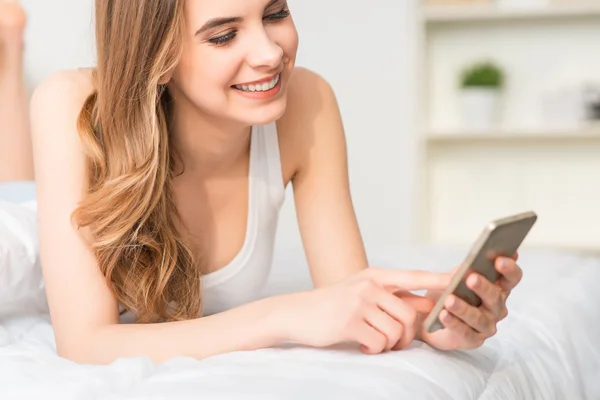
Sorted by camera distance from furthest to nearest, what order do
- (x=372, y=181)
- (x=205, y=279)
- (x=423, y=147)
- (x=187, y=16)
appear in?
(x=372, y=181) < (x=423, y=147) < (x=205, y=279) < (x=187, y=16)

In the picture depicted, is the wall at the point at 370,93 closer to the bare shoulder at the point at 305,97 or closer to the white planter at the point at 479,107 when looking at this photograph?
the white planter at the point at 479,107

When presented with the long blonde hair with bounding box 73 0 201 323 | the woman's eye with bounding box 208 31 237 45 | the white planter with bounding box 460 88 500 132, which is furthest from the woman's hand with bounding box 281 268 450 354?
the white planter with bounding box 460 88 500 132

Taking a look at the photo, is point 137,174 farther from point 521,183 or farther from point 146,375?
point 521,183

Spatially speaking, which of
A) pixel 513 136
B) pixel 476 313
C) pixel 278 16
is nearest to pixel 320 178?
pixel 278 16

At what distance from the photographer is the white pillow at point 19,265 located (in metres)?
1.38

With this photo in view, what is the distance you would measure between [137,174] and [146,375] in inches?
14.1

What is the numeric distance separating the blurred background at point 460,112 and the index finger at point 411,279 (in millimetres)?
2230

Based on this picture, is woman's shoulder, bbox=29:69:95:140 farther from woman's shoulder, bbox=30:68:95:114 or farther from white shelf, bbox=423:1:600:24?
white shelf, bbox=423:1:600:24

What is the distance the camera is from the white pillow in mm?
1383

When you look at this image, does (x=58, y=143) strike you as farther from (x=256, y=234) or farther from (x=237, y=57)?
(x=256, y=234)

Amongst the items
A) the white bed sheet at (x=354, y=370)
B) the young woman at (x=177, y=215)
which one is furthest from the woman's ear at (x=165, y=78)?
the white bed sheet at (x=354, y=370)

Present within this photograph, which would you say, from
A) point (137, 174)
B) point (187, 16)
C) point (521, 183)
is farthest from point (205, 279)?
point (521, 183)

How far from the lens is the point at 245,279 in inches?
58.9

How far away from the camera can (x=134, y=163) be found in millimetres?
1278
